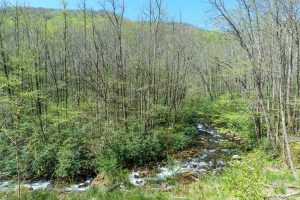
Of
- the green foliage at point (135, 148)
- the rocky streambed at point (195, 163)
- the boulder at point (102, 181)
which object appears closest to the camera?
the boulder at point (102, 181)

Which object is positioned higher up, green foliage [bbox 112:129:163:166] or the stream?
green foliage [bbox 112:129:163:166]

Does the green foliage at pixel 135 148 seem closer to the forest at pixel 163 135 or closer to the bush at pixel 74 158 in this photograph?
the forest at pixel 163 135

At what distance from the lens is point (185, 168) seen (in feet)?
50.5

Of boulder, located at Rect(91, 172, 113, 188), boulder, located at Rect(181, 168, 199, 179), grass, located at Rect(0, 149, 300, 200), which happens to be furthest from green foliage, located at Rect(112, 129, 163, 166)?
grass, located at Rect(0, 149, 300, 200)

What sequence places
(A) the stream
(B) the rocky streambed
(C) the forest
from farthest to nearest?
(B) the rocky streambed, (A) the stream, (C) the forest

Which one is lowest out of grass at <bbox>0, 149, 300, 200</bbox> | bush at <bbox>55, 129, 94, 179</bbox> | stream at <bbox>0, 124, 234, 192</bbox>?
stream at <bbox>0, 124, 234, 192</bbox>

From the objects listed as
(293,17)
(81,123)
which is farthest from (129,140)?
(293,17)

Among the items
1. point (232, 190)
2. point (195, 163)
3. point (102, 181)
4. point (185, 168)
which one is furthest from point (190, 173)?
point (232, 190)

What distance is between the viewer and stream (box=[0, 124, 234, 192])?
44.2 ft

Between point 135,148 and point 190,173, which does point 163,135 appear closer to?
point 135,148

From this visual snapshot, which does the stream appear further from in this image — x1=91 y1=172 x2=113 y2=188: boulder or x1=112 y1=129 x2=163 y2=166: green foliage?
x1=112 y1=129 x2=163 y2=166: green foliage

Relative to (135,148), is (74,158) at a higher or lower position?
lower

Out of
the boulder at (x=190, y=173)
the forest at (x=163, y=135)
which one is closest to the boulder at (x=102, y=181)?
the forest at (x=163, y=135)

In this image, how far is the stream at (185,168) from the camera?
13477 millimetres
